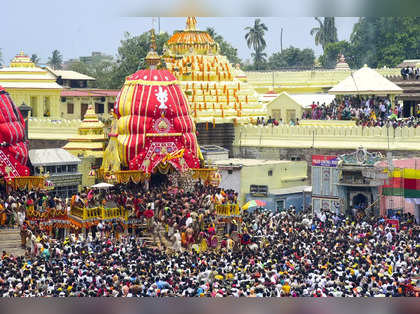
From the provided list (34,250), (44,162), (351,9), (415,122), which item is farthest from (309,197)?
(351,9)

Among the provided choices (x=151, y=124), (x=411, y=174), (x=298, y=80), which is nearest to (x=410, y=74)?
(x=298, y=80)

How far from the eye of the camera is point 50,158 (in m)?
28.7

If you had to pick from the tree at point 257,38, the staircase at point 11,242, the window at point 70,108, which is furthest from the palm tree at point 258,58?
the staircase at point 11,242

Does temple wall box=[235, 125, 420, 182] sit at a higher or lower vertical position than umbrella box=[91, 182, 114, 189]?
higher

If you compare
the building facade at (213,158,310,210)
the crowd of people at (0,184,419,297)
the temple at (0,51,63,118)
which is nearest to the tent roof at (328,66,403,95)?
the building facade at (213,158,310,210)

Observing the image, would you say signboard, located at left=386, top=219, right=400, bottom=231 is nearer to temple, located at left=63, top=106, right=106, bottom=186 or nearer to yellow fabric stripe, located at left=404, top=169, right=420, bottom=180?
yellow fabric stripe, located at left=404, top=169, right=420, bottom=180

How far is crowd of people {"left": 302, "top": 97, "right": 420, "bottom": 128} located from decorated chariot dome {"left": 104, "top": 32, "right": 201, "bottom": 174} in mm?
10078

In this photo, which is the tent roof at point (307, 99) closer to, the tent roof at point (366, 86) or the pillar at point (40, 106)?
the tent roof at point (366, 86)

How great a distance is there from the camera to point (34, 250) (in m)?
21.5

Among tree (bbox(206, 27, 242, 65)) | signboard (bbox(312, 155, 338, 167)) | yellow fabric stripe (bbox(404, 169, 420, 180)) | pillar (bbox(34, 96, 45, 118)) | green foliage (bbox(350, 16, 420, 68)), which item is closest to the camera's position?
yellow fabric stripe (bbox(404, 169, 420, 180))

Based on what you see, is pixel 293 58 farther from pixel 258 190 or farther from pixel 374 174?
pixel 374 174

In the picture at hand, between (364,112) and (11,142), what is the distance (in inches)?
634

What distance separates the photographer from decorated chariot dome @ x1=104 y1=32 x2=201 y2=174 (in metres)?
26.8

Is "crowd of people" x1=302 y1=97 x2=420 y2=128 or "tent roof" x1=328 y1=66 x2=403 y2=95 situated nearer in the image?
"crowd of people" x1=302 y1=97 x2=420 y2=128
